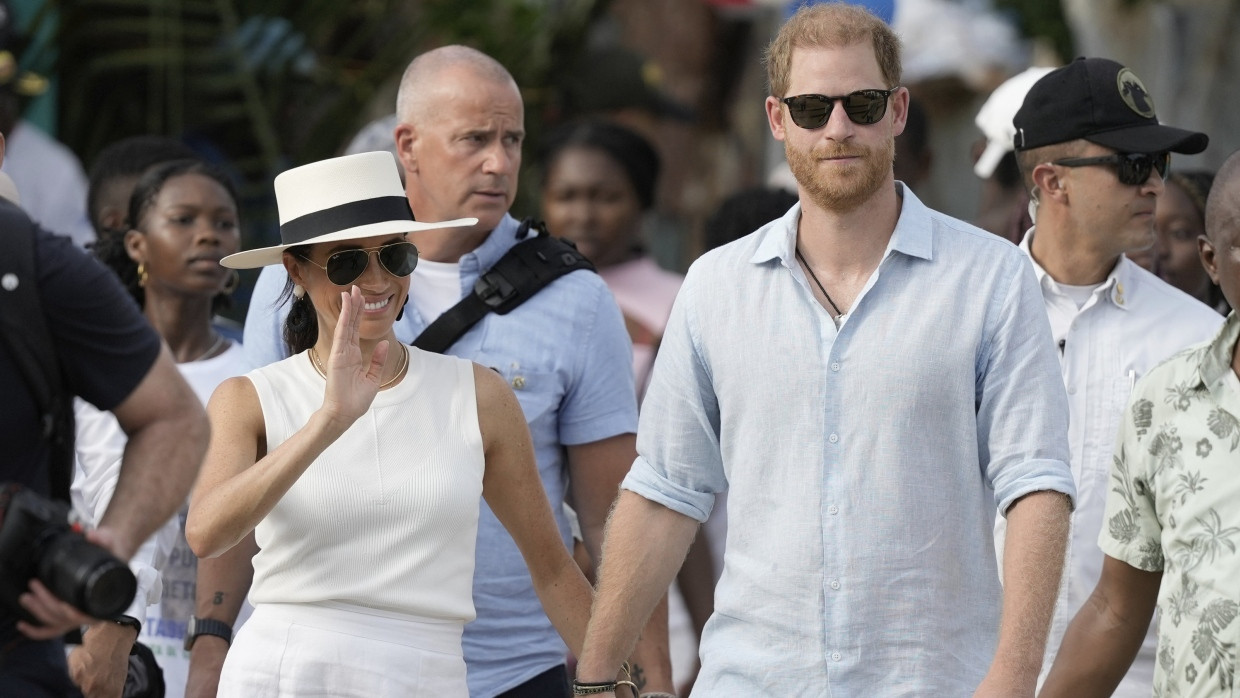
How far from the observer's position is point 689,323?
4238mm

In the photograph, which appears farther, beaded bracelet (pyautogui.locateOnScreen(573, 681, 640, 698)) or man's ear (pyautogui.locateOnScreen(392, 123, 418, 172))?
man's ear (pyautogui.locateOnScreen(392, 123, 418, 172))

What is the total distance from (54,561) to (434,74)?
8.41 feet

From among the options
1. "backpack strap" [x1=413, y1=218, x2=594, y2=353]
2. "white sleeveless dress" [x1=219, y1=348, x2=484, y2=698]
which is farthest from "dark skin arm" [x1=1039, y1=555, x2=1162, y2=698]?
"backpack strap" [x1=413, y1=218, x2=594, y2=353]

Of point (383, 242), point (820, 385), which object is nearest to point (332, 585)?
point (383, 242)

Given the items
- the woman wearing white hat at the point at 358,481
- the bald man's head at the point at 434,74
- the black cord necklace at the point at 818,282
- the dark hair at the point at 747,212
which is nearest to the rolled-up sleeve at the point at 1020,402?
→ the black cord necklace at the point at 818,282

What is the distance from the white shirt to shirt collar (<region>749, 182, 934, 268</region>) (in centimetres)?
101

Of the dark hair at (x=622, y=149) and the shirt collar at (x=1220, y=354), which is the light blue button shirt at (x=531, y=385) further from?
the dark hair at (x=622, y=149)

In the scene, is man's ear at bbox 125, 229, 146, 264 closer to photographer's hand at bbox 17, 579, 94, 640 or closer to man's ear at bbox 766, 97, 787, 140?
man's ear at bbox 766, 97, 787, 140

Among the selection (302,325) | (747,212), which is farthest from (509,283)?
(747,212)

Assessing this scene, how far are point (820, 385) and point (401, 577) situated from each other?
0.99 meters

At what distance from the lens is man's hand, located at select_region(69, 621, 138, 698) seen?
454 cm

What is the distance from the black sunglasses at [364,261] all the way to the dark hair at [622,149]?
11.3ft

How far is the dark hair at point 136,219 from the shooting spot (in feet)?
A: 20.0

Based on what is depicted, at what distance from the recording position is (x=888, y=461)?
3.91 meters
